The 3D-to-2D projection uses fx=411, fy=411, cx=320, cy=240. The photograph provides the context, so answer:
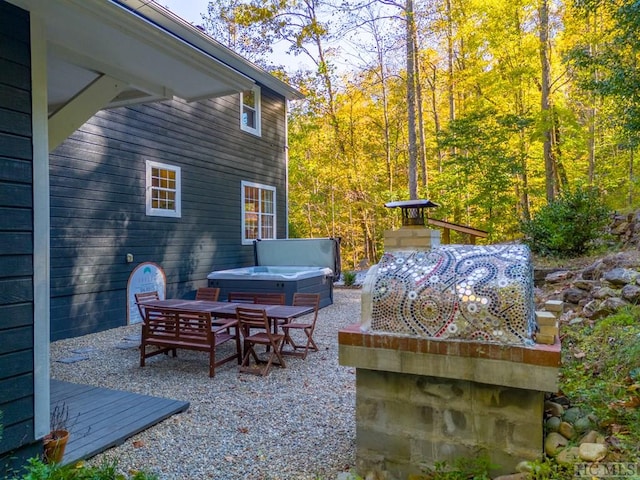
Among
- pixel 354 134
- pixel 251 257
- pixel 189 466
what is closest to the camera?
pixel 189 466

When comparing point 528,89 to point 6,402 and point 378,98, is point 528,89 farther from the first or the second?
point 6,402

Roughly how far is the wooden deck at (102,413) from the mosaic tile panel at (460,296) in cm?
198

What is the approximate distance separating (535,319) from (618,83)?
4.92 m

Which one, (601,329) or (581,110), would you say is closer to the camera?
(601,329)

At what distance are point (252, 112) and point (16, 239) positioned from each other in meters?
8.99

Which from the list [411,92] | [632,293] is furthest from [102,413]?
[411,92]

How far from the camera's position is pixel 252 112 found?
34.8ft

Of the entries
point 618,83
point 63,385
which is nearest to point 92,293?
point 63,385

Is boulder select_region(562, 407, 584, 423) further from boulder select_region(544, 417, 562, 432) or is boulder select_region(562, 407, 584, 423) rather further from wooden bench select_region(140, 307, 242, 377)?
wooden bench select_region(140, 307, 242, 377)

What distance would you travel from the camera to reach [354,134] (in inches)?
712

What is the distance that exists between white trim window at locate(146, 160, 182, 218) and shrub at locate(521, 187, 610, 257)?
6.96 metres

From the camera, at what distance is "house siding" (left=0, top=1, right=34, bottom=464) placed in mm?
2180

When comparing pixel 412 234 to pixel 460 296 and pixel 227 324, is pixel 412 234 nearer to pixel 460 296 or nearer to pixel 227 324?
pixel 460 296

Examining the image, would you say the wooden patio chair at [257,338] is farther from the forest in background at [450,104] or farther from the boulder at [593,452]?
the forest in background at [450,104]
